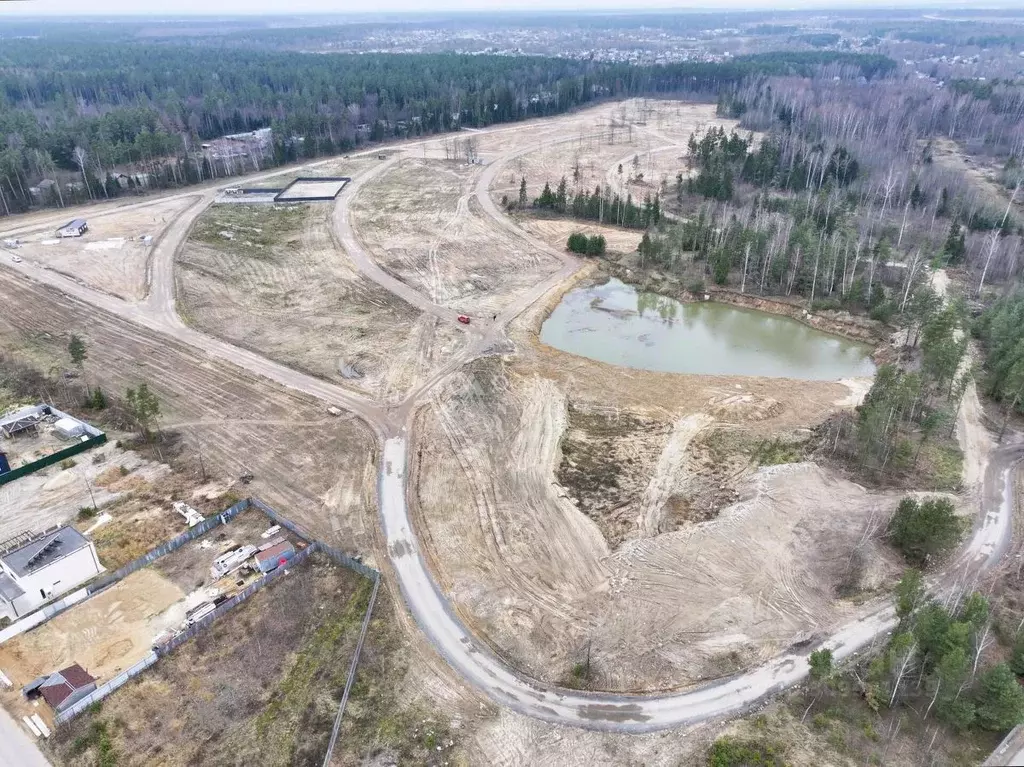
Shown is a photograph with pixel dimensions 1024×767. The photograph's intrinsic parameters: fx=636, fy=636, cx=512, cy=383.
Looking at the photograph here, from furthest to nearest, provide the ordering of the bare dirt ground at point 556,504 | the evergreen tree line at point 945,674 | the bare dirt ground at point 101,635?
the bare dirt ground at point 556,504, the bare dirt ground at point 101,635, the evergreen tree line at point 945,674

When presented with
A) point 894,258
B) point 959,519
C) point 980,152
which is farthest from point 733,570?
point 980,152

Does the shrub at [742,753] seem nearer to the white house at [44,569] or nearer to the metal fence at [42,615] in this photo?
the metal fence at [42,615]

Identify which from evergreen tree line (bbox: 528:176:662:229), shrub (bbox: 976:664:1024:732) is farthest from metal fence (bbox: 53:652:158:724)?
evergreen tree line (bbox: 528:176:662:229)

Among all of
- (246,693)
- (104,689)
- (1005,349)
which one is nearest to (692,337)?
(1005,349)

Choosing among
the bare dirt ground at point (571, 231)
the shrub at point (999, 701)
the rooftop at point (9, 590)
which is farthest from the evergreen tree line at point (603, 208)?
the rooftop at point (9, 590)

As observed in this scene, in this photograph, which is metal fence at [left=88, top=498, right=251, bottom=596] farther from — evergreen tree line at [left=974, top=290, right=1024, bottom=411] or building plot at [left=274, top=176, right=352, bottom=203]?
building plot at [left=274, top=176, right=352, bottom=203]

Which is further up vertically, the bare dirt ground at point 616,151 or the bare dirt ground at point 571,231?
the bare dirt ground at point 616,151
